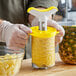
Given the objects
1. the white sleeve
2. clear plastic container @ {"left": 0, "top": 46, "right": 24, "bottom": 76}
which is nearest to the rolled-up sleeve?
the white sleeve

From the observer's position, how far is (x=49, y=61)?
2.55 feet

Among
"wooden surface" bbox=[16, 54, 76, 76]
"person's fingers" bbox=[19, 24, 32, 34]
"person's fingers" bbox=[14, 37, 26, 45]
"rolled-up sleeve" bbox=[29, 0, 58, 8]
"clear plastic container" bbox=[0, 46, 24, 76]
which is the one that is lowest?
"wooden surface" bbox=[16, 54, 76, 76]

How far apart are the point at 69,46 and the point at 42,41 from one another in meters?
0.16

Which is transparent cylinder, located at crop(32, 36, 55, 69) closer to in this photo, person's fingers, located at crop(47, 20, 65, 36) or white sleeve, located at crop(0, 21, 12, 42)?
person's fingers, located at crop(47, 20, 65, 36)

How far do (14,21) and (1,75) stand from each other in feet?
2.36

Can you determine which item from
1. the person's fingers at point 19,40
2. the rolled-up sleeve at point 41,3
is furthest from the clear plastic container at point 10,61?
the rolled-up sleeve at point 41,3

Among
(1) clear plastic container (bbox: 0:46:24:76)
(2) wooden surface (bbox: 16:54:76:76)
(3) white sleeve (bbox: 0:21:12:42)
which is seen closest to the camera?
(1) clear plastic container (bbox: 0:46:24:76)

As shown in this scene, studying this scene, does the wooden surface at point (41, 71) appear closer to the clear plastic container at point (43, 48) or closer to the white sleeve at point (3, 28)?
the clear plastic container at point (43, 48)

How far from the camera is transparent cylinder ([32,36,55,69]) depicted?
76 cm

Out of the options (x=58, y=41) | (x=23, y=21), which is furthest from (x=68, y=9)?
(x=58, y=41)

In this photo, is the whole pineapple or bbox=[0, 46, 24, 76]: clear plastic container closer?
bbox=[0, 46, 24, 76]: clear plastic container

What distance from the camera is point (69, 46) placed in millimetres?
852

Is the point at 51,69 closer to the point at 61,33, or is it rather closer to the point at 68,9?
the point at 61,33

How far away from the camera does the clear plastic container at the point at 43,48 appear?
747mm
